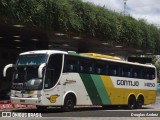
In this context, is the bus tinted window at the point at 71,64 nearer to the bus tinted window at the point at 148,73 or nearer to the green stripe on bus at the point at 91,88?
the green stripe on bus at the point at 91,88

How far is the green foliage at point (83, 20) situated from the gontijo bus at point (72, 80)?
2.85 m

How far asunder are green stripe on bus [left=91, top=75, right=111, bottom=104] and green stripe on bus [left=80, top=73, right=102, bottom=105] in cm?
21

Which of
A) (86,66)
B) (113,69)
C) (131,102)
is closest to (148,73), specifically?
(131,102)

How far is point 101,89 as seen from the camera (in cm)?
2448

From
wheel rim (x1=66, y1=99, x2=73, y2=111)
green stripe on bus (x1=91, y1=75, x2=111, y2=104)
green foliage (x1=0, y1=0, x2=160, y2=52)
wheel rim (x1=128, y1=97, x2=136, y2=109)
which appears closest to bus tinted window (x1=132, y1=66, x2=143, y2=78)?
wheel rim (x1=128, y1=97, x2=136, y2=109)

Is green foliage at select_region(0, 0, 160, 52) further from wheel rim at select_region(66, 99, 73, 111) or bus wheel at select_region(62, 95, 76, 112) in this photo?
wheel rim at select_region(66, 99, 73, 111)

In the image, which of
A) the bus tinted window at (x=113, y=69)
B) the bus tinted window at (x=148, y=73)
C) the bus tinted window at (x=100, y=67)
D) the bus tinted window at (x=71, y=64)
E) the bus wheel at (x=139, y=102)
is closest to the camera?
the bus tinted window at (x=71, y=64)

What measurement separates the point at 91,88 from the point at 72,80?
6.63 ft

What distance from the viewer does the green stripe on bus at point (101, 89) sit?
78.4 ft

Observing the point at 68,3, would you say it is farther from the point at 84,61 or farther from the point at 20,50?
the point at 20,50

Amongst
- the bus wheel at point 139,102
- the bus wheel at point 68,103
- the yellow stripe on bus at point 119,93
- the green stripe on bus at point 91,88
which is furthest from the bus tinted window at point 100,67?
the bus wheel at point 139,102

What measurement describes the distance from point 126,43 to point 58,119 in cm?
1867

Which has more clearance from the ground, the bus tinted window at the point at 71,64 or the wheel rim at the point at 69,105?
the bus tinted window at the point at 71,64

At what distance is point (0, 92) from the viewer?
3008 centimetres
